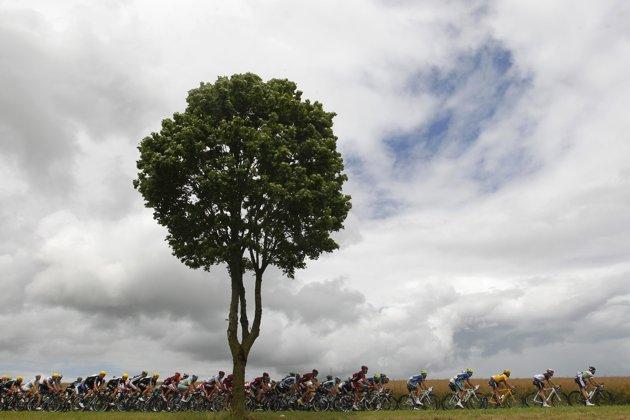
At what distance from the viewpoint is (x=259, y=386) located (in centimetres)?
3344

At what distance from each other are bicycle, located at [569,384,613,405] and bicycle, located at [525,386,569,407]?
14.5 inches

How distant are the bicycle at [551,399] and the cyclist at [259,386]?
1527 centimetres

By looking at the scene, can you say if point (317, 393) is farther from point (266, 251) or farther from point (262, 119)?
point (262, 119)

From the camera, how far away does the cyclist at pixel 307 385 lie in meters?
31.9

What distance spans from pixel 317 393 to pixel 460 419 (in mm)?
10954

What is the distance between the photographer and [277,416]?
27.2 meters

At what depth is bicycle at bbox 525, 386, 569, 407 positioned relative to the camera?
29.2 meters

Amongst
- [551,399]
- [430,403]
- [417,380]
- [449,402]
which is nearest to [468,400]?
[449,402]

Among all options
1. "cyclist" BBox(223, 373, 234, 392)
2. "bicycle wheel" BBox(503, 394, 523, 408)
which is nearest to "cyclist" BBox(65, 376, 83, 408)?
"cyclist" BBox(223, 373, 234, 392)

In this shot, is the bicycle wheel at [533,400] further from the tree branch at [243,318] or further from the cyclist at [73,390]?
the cyclist at [73,390]

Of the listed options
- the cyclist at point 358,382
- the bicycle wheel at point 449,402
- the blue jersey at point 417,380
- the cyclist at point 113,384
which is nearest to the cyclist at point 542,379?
the bicycle wheel at point 449,402

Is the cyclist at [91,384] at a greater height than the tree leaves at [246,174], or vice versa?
the tree leaves at [246,174]

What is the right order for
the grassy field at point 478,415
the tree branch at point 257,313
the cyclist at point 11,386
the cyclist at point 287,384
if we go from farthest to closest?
the cyclist at point 11,386 < the cyclist at point 287,384 < the tree branch at point 257,313 < the grassy field at point 478,415

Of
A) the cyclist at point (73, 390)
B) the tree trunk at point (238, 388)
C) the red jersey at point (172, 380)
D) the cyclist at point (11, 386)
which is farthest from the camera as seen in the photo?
the cyclist at point (11, 386)
